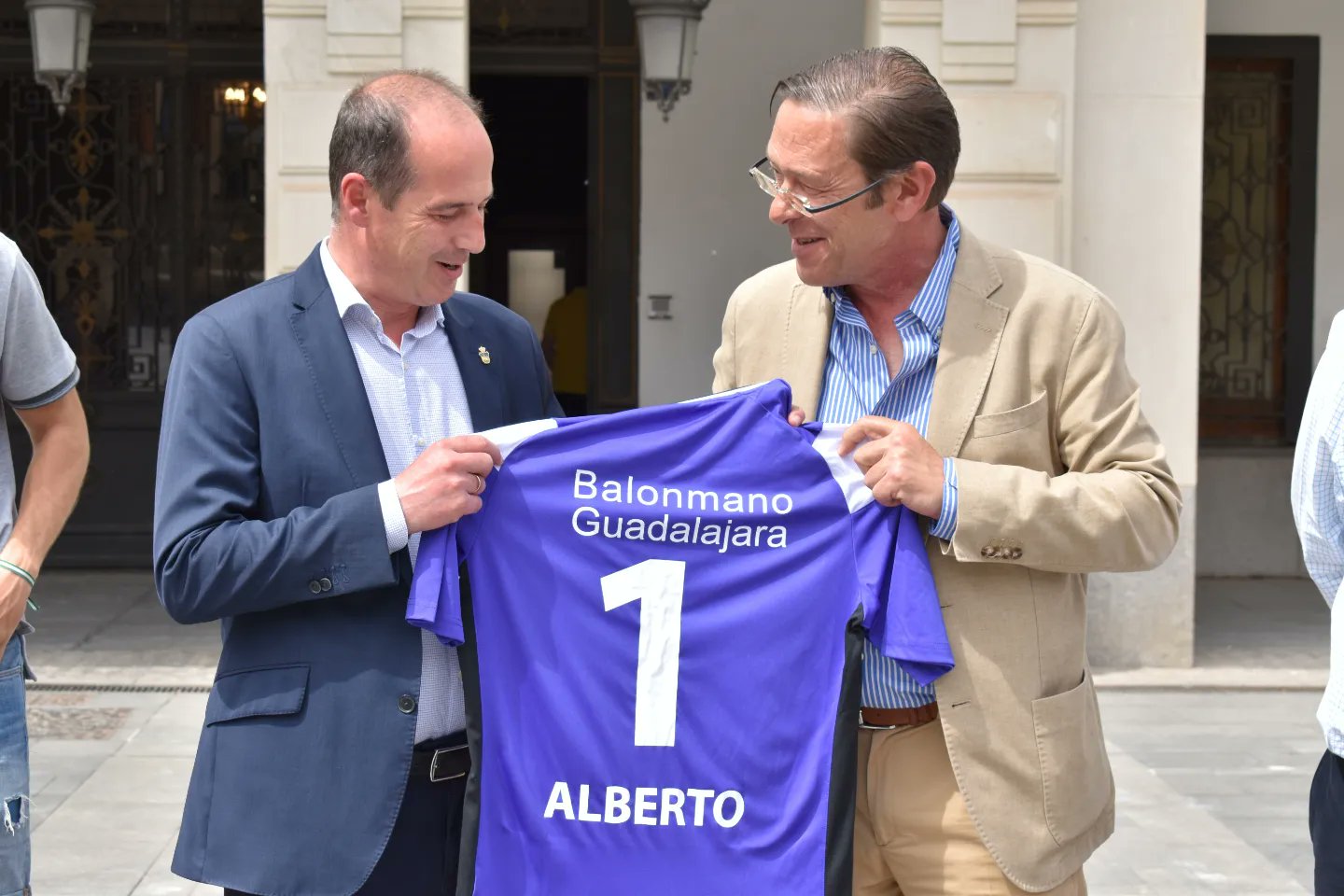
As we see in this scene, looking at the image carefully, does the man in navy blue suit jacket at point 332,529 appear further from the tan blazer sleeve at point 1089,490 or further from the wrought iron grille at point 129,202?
the wrought iron grille at point 129,202

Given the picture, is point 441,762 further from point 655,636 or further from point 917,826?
point 917,826

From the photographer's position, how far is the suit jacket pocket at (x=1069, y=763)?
111 inches

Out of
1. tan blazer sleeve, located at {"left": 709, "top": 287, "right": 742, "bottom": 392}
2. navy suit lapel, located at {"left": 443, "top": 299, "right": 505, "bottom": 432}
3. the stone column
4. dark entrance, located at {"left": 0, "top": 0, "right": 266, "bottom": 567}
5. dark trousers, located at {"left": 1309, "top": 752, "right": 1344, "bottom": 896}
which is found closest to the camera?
dark trousers, located at {"left": 1309, "top": 752, "right": 1344, "bottom": 896}

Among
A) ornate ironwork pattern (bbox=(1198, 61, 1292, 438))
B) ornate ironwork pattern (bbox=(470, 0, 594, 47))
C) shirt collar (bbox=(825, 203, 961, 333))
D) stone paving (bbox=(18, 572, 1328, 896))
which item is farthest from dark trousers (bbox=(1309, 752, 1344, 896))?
ornate ironwork pattern (bbox=(470, 0, 594, 47))

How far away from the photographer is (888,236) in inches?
114

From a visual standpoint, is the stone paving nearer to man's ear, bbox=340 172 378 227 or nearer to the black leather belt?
the black leather belt

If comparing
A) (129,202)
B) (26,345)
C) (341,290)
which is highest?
(129,202)

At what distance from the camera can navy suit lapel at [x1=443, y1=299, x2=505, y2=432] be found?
296 centimetres

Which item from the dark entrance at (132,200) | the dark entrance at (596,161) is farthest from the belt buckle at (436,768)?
the dark entrance at (132,200)

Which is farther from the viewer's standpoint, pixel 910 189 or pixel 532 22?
pixel 532 22

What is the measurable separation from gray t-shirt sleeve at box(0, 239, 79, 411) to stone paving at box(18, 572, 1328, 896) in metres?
2.85

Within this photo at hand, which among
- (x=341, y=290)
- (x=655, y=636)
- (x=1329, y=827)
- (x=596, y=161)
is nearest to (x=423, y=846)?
(x=655, y=636)

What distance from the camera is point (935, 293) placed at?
294cm

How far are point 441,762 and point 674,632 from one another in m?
0.44
